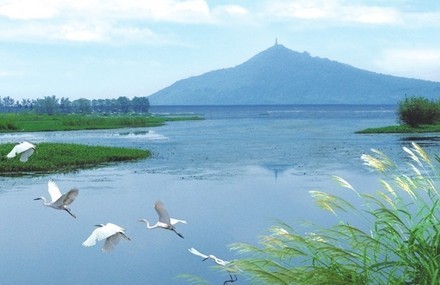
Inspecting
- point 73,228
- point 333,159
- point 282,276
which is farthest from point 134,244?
point 333,159

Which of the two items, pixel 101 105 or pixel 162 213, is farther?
pixel 101 105

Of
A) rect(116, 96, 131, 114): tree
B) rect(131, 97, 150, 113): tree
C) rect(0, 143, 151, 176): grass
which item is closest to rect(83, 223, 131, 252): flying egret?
rect(0, 143, 151, 176): grass

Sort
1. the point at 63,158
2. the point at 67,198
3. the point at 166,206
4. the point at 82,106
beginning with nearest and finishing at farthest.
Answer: the point at 67,198, the point at 166,206, the point at 63,158, the point at 82,106

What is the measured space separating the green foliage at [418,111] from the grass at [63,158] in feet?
77.7

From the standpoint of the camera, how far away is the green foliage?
1893 inches

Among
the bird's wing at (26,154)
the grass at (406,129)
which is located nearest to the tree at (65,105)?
the grass at (406,129)

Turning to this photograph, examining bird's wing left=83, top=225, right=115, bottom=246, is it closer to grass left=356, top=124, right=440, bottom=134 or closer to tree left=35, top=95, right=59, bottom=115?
grass left=356, top=124, right=440, bottom=134

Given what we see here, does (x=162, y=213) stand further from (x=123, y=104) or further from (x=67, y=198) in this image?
(x=123, y=104)

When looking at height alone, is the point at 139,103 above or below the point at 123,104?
above

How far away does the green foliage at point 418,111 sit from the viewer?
48091 millimetres

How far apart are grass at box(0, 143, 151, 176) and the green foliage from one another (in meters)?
23.7

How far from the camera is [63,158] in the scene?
27969 millimetres

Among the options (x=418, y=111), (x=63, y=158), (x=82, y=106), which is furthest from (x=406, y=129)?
(x=82, y=106)

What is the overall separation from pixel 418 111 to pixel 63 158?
1170 inches
